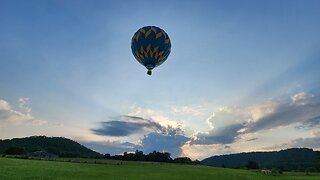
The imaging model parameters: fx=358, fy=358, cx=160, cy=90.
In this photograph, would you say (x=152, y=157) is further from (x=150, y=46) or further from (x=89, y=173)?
(x=150, y=46)

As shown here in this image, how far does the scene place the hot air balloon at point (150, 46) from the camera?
42.5m

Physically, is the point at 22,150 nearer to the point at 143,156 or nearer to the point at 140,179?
the point at 143,156

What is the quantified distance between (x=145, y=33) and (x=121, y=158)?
10687 cm

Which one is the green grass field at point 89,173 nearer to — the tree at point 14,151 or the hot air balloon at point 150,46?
the hot air balloon at point 150,46

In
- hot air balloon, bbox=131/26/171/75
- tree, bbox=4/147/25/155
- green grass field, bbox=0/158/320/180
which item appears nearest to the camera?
hot air balloon, bbox=131/26/171/75

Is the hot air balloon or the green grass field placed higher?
the hot air balloon

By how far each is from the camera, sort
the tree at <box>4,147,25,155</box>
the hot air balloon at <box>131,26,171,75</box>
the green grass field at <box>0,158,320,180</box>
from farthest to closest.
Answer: the tree at <box>4,147,25,155</box> → the green grass field at <box>0,158,320,180</box> → the hot air balloon at <box>131,26,171,75</box>

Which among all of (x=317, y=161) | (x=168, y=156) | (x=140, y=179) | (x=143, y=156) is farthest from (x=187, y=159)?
(x=140, y=179)

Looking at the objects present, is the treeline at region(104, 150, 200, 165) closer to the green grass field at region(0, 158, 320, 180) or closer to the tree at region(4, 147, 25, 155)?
the tree at region(4, 147, 25, 155)

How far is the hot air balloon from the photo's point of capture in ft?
139

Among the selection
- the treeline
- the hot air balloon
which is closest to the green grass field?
the hot air balloon

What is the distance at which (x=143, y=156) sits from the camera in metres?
146

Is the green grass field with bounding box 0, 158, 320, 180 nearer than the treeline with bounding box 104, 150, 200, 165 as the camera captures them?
Yes

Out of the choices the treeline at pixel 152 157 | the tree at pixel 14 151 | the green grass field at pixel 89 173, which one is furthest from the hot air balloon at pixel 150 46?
the tree at pixel 14 151
